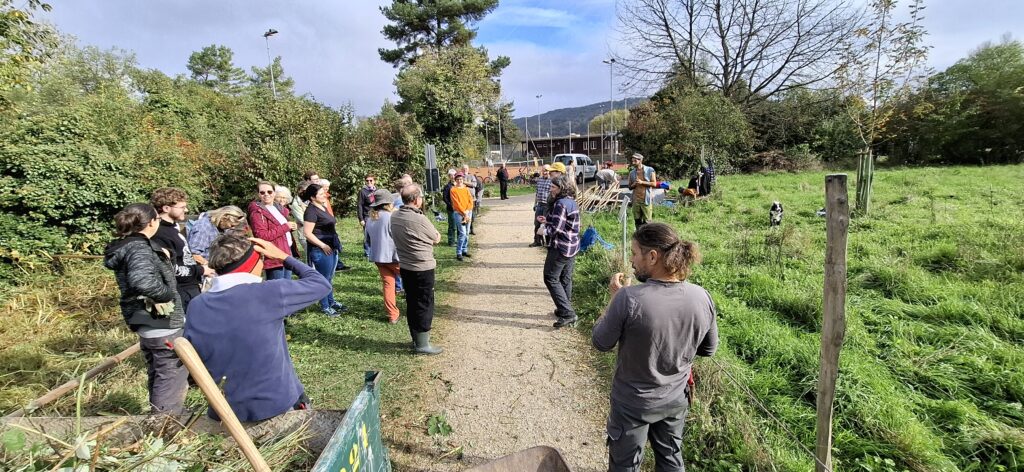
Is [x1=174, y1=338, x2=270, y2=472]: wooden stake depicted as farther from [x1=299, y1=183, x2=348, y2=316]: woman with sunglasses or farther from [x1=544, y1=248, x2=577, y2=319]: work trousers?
[x1=299, y1=183, x2=348, y2=316]: woman with sunglasses

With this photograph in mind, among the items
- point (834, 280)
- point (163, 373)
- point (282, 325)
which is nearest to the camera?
point (834, 280)

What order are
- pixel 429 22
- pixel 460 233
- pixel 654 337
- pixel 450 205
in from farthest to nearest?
pixel 429 22 < pixel 450 205 < pixel 460 233 < pixel 654 337

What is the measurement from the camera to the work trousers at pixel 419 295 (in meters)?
4.66

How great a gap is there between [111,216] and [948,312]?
11.7 metres

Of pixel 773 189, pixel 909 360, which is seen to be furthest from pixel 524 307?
pixel 773 189

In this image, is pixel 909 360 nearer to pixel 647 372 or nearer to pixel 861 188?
pixel 647 372

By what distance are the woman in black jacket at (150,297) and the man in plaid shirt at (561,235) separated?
11.4 feet

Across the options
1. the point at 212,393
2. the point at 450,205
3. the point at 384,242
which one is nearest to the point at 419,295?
the point at 384,242

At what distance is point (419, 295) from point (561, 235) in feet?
5.57

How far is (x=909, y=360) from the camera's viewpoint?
3963 mm

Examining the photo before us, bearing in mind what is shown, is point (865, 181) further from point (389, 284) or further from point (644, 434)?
point (644, 434)

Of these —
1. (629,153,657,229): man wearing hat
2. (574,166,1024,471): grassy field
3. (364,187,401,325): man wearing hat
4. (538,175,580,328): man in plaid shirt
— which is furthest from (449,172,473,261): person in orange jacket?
(538,175,580,328): man in plaid shirt

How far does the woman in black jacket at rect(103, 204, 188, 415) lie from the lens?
9.91 feet

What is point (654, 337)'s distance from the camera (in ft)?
7.12
